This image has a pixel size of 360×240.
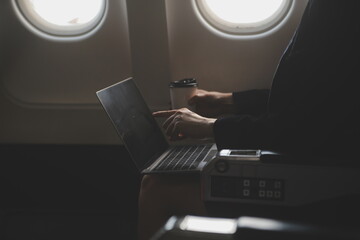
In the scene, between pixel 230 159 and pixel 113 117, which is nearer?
pixel 230 159

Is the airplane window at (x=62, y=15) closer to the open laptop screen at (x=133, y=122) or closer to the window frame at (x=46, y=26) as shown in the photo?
the window frame at (x=46, y=26)

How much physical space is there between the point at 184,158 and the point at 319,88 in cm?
52

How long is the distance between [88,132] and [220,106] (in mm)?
854

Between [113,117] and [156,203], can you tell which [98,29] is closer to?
[113,117]

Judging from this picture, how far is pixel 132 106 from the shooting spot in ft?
4.47

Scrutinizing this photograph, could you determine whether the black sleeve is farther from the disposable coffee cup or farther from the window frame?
the window frame

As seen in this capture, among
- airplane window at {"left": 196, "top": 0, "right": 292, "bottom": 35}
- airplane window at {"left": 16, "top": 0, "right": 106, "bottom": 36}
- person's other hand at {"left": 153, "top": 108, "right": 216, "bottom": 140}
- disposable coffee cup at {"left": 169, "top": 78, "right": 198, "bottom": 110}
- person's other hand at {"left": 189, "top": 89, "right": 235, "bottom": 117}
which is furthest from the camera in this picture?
airplane window at {"left": 16, "top": 0, "right": 106, "bottom": 36}

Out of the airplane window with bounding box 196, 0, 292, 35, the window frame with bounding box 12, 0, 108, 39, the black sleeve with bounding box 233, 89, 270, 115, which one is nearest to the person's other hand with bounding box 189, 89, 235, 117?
the black sleeve with bounding box 233, 89, 270, 115

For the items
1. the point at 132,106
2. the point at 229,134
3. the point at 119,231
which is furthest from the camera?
the point at 119,231

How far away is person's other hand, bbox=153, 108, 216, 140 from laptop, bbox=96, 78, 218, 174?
8cm

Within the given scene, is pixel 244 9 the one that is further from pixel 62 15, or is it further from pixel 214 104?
pixel 62 15

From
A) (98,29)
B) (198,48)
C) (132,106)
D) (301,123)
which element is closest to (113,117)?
(132,106)

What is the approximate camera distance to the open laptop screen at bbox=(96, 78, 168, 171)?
3.99ft

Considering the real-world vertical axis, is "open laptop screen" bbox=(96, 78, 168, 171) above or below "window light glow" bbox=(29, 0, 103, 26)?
below
